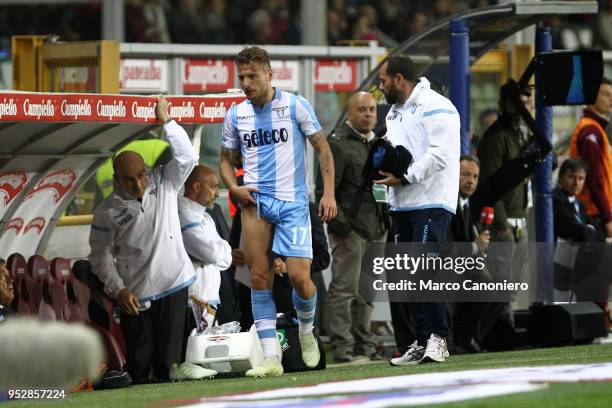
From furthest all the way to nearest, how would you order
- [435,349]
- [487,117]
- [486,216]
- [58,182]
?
[487,117], [486,216], [58,182], [435,349]

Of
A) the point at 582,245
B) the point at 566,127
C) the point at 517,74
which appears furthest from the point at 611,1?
the point at 582,245

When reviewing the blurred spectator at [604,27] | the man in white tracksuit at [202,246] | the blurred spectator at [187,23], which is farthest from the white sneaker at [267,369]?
the blurred spectator at [604,27]

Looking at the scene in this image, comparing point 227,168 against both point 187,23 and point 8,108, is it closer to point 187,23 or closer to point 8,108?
point 8,108

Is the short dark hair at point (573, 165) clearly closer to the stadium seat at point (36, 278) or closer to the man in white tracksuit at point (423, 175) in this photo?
the man in white tracksuit at point (423, 175)

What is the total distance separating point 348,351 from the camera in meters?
14.5

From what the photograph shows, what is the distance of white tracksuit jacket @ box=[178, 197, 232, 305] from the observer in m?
13.1

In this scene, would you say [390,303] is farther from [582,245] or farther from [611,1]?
[611,1]

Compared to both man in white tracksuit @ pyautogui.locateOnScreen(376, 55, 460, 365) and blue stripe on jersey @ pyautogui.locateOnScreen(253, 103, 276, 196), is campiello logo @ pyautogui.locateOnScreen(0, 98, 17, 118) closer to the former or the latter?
blue stripe on jersey @ pyautogui.locateOnScreen(253, 103, 276, 196)

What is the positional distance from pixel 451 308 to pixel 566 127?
860cm

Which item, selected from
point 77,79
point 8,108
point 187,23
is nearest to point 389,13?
point 187,23

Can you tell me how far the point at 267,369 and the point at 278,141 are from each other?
5.11 feet

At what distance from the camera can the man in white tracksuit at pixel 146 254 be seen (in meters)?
12.5

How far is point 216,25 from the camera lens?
2748 centimetres

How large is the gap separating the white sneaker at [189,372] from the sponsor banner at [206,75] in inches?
239
